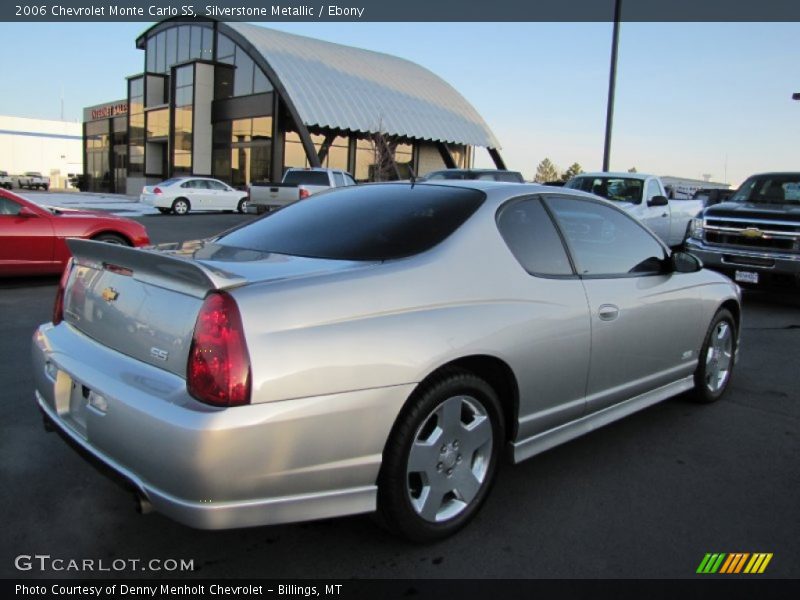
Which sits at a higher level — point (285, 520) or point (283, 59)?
point (283, 59)

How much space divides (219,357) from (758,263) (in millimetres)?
8509

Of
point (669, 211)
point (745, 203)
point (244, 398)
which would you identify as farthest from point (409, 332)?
point (669, 211)

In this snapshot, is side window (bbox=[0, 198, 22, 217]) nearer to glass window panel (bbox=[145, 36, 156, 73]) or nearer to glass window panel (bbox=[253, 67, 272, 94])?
glass window panel (bbox=[253, 67, 272, 94])

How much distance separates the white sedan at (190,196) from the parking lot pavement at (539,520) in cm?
2175

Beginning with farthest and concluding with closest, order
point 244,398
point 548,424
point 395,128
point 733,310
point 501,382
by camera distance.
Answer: point 395,128 < point 733,310 < point 548,424 < point 501,382 < point 244,398

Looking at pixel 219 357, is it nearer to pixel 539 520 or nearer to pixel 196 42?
pixel 539 520

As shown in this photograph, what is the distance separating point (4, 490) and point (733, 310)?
15.9ft

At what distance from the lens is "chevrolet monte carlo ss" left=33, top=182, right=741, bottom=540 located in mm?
2289

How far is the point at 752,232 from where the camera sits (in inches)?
352

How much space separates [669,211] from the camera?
44.0 ft

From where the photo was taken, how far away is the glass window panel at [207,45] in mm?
36156

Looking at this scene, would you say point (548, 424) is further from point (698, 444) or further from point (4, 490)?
point (4, 490)

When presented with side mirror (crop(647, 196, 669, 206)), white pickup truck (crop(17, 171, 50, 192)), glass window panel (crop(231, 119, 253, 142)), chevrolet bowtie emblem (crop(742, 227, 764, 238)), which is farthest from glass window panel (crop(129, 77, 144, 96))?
chevrolet bowtie emblem (crop(742, 227, 764, 238))

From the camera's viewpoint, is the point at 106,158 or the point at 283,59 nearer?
the point at 283,59
